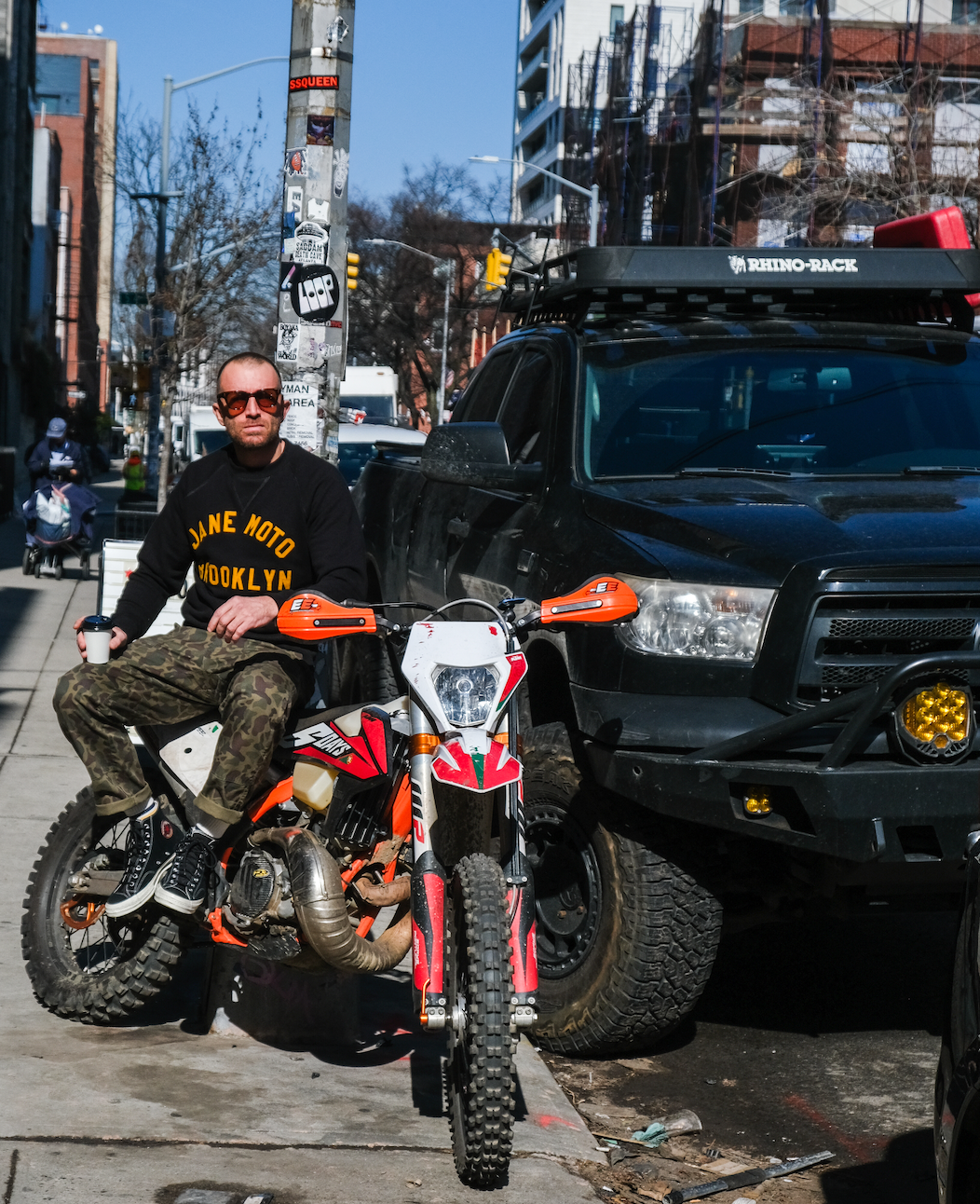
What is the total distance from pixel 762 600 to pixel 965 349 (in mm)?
2280

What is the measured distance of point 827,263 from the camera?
6.32m

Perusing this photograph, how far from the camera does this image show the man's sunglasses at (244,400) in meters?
4.77

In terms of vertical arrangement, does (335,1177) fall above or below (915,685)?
below

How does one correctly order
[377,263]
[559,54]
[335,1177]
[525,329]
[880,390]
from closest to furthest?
[335,1177] < [880,390] < [525,329] < [377,263] < [559,54]

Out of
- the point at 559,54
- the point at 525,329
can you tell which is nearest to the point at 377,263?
the point at 559,54

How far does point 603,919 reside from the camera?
15.3 feet

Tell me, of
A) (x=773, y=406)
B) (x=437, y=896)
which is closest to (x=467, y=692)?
(x=437, y=896)

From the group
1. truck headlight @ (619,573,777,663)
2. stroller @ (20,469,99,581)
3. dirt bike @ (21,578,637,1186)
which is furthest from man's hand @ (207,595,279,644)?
stroller @ (20,469,99,581)

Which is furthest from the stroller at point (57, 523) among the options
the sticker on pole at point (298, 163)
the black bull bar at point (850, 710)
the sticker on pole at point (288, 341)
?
the black bull bar at point (850, 710)

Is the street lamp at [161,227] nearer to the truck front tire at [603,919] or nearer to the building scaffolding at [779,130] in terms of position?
the building scaffolding at [779,130]

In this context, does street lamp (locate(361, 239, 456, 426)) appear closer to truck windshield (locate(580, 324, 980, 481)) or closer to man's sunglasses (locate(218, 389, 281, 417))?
truck windshield (locate(580, 324, 980, 481))

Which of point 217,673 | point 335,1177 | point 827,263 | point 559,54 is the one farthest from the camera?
point 559,54

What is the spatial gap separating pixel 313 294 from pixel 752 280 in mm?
3589

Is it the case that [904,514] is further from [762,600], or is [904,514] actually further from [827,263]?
[827,263]
